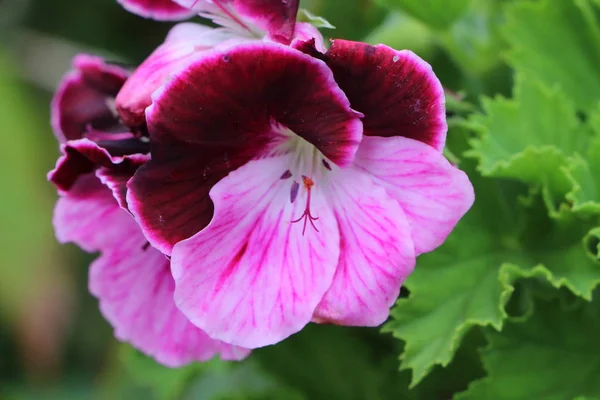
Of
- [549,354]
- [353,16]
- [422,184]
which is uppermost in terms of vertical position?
[422,184]

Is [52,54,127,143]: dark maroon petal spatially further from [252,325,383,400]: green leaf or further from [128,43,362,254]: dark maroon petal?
[252,325,383,400]: green leaf

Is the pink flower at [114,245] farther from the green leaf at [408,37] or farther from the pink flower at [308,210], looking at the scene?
the green leaf at [408,37]

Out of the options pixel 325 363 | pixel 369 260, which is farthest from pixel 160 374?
pixel 369 260

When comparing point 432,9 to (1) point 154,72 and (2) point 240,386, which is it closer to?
(1) point 154,72

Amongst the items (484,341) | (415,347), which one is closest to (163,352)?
(415,347)

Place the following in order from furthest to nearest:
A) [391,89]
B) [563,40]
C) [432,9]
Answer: [563,40], [432,9], [391,89]

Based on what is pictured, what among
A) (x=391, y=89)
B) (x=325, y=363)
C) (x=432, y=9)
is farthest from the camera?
(x=325, y=363)

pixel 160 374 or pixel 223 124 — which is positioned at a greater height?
pixel 223 124
